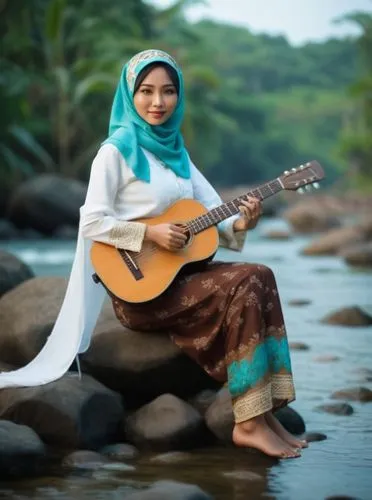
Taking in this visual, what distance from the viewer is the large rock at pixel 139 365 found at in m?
5.05

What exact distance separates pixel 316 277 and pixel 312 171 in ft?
27.7

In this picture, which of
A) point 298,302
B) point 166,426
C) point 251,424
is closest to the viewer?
point 251,424

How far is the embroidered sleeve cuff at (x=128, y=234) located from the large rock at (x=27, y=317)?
2.52 feet

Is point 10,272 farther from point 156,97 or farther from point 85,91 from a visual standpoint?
point 85,91

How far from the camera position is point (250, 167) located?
5262 cm

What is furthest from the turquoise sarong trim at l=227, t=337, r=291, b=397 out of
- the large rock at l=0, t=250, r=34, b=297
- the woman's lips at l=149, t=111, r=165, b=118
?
the large rock at l=0, t=250, r=34, b=297

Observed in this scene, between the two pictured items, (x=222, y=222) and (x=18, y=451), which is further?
(x=222, y=222)

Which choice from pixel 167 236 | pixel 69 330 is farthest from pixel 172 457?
pixel 167 236

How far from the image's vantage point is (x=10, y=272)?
6141 millimetres

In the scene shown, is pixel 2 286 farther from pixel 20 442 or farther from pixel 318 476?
pixel 318 476

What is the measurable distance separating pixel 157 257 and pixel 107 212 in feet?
0.85

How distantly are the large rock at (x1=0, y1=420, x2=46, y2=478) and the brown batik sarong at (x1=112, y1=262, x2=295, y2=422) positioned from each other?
0.73 metres

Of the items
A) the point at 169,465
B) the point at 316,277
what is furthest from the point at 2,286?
the point at 316,277

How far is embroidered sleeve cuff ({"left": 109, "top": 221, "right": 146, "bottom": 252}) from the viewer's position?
15.3 ft
